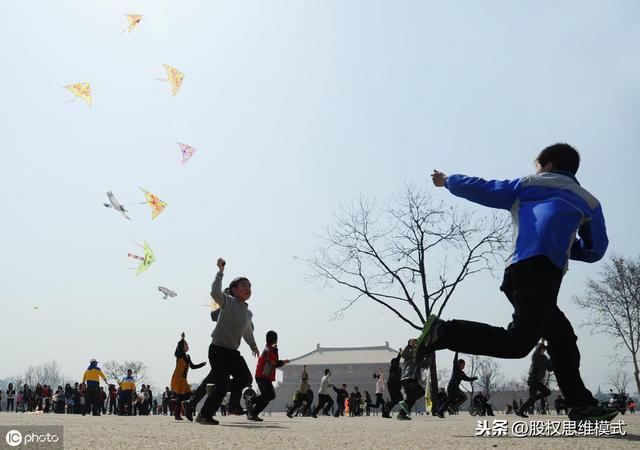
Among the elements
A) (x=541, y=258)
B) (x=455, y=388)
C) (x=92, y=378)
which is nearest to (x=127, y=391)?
(x=92, y=378)

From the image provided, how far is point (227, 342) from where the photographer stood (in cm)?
763

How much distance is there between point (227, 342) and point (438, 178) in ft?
13.2

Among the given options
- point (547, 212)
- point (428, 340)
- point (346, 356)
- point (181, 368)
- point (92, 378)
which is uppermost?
point (547, 212)

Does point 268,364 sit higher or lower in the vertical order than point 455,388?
higher

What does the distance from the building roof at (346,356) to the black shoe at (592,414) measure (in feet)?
290

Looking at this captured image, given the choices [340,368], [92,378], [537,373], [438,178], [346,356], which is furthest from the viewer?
[346,356]

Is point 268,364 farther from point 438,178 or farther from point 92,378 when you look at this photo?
point 92,378

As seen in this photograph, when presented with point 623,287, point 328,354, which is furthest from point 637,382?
A: point 328,354

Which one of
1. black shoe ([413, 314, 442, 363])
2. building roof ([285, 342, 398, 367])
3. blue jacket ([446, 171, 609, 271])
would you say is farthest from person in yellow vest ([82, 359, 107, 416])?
building roof ([285, 342, 398, 367])

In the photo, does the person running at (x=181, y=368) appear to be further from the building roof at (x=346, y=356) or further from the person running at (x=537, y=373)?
the building roof at (x=346, y=356)

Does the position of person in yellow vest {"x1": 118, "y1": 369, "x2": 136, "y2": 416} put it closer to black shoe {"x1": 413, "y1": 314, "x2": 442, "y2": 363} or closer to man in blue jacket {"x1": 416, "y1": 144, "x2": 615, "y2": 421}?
black shoe {"x1": 413, "y1": 314, "x2": 442, "y2": 363}

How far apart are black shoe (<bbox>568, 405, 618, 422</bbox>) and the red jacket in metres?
6.77

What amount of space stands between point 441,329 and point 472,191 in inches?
42.5

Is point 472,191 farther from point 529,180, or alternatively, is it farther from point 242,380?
point 242,380
